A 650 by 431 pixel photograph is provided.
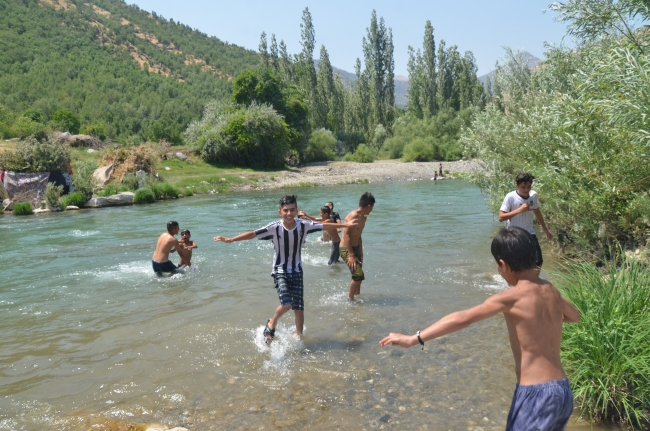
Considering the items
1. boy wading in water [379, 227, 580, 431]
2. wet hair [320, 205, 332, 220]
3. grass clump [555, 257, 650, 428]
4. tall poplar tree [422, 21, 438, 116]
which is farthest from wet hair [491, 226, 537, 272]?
tall poplar tree [422, 21, 438, 116]

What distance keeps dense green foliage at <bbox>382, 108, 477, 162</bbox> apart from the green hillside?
25.5m

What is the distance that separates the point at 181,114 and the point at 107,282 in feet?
239

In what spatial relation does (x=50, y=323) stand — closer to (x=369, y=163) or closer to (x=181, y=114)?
(x=369, y=163)

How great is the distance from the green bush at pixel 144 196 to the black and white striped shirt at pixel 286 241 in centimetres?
2484

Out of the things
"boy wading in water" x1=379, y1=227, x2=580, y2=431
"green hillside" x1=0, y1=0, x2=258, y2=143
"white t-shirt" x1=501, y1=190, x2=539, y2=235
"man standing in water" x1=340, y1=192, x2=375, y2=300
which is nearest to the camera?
"boy wading in water" x1=379, y1=227, x2=580, y2=431

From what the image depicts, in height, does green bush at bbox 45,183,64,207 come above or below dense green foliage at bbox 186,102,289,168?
below

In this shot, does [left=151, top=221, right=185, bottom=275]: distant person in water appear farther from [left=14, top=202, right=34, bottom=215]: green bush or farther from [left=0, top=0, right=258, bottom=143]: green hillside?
[left=0, top=0, right=258, bottom=143]: green hillside

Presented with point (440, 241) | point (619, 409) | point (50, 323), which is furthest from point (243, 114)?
point (619, 409)

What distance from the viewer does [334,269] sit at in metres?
12.2

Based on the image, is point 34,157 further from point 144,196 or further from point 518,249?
point 518,249

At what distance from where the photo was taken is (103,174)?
1307 inches

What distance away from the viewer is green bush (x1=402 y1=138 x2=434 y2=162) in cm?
5753

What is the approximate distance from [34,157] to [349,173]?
87.0 feet

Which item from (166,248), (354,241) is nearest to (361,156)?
(166,248)
